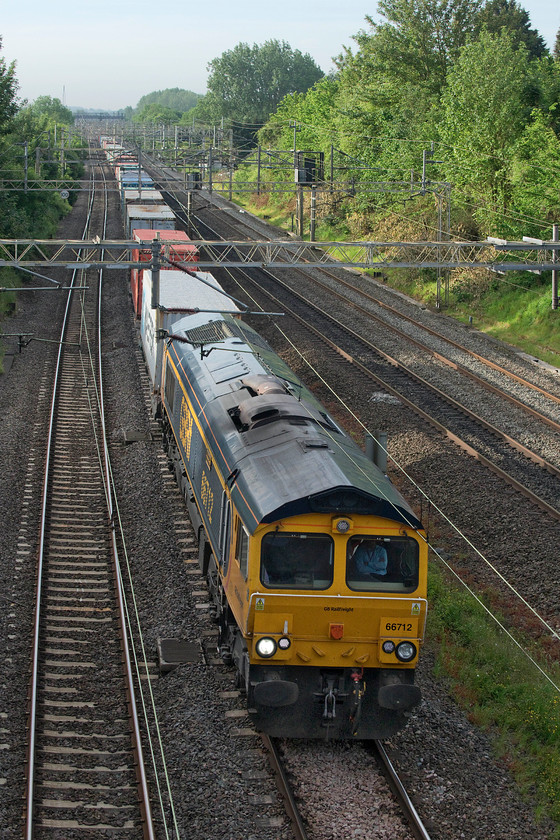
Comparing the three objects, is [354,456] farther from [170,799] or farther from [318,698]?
[170,799]

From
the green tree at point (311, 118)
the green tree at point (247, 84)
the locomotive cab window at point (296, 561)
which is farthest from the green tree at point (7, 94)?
the green tree at point (247, 84)

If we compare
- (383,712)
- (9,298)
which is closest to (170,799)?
(383,712)

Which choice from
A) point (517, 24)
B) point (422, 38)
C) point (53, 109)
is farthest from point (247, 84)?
Answer: point (422, 38)

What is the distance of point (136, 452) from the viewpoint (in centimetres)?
2106

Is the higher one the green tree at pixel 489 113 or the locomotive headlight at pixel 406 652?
the green tree at pixel 489 113

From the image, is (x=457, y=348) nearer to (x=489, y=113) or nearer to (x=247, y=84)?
(x=489, y=113)

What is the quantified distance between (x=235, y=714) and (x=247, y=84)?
13932 centimetres

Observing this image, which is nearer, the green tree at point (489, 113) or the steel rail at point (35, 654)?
the steel rail at point (35, 654)

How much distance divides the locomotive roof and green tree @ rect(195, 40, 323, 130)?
126075 mm

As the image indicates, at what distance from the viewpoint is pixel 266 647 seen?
33.2 feet

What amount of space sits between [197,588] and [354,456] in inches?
163

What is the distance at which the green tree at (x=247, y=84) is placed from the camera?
136m

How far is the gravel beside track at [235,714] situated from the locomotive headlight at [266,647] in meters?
1.29

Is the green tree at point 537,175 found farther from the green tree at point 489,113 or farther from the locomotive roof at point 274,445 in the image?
the locomotive roof at point 274,445
